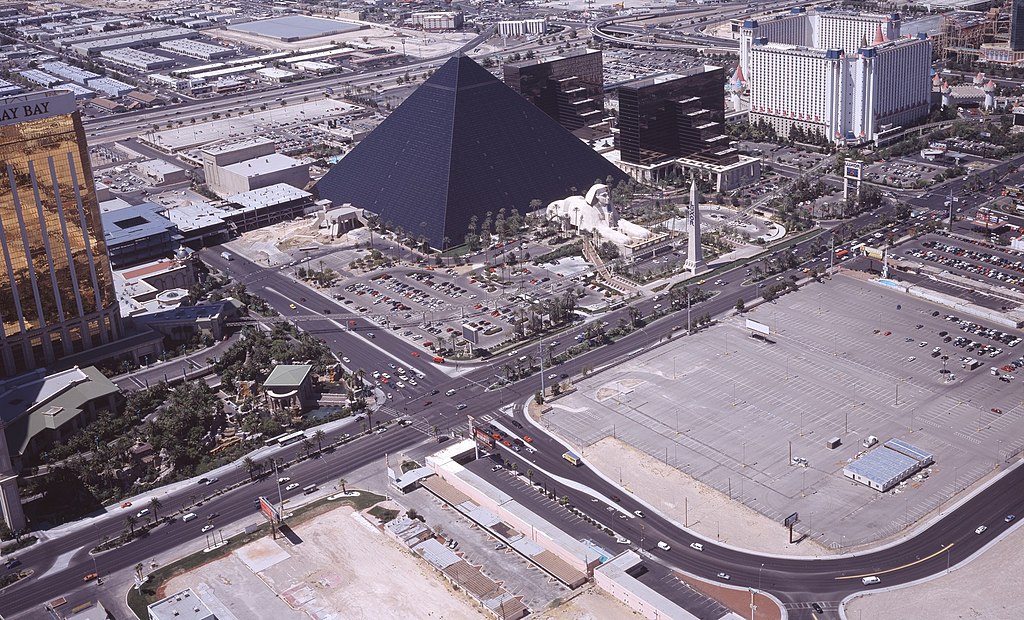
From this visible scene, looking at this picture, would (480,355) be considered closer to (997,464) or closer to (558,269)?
(558,269)

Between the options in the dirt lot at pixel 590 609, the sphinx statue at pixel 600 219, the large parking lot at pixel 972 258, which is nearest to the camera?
the dirt lot at pixel 590 609

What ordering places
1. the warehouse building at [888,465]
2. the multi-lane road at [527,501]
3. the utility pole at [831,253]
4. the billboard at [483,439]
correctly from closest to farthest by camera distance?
the multi-lane road at [527,501] → the warehouse building at [888,465] → the billboard at [483,439] → the utility pole at [831,253]

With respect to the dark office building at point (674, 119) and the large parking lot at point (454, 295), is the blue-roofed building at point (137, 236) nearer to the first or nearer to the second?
the large parking lot at point (454, 295)

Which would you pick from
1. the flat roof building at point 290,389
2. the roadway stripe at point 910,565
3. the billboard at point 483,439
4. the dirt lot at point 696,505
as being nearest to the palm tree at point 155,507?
the flat roof building at point 290,389

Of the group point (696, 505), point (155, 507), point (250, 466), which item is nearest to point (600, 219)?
point (696, 505)

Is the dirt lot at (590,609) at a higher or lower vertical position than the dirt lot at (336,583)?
lower

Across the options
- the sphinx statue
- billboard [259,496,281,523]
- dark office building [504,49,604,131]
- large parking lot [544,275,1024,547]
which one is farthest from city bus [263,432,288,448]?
dark office building [504,49,604,131]

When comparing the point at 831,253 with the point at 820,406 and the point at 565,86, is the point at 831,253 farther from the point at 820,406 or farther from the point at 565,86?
the point at 565,86
